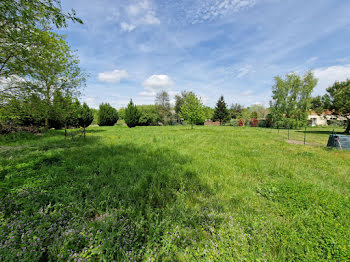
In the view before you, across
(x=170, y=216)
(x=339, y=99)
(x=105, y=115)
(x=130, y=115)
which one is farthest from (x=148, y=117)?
(x=170, y=216)

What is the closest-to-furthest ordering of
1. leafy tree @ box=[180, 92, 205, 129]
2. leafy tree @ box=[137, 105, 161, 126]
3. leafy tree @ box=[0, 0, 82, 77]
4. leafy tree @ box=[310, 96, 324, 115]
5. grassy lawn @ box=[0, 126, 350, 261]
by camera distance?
grassy lawn @ box=[0, 126, 350, 261]
leafy tree @ box=[0, 0, 82, 77]
leafy tree @ box=[310, 96, 324, 115]
leafy tree @ box=[180, 92, 205, 129]
leafy tree @ box=[137, 105, 161, 126]

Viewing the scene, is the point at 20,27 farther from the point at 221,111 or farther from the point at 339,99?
the point at 221,111

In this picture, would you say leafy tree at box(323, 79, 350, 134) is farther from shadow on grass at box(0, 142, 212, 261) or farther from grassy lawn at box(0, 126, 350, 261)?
shadow on grass at box(0, 142, 212, 261)

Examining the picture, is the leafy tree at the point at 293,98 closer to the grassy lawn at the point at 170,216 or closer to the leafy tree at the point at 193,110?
the leafy tree at the point at 193,110

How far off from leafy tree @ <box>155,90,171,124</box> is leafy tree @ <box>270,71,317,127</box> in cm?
2861

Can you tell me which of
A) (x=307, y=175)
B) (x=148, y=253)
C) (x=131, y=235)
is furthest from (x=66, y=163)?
(x=307, y=175)

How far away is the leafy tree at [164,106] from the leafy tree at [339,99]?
3356cm

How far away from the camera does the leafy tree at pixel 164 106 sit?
1644 inches

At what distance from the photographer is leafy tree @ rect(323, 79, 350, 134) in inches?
601

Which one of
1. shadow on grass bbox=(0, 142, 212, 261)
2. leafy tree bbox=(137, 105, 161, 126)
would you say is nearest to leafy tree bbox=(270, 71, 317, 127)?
leafy tree bbox=(137, 105, 161, 126)

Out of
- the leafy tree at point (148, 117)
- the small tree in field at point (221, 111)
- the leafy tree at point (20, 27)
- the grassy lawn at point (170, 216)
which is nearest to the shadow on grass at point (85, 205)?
the grassy lawn at point (170, 216)

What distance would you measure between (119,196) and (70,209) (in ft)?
2.77

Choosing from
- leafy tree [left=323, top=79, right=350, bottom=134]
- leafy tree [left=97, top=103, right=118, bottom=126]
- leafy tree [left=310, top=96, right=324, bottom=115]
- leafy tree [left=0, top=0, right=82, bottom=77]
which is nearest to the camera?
leafy tree [left=0, top=0, right=82, bottom=77]

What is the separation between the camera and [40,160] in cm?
463
